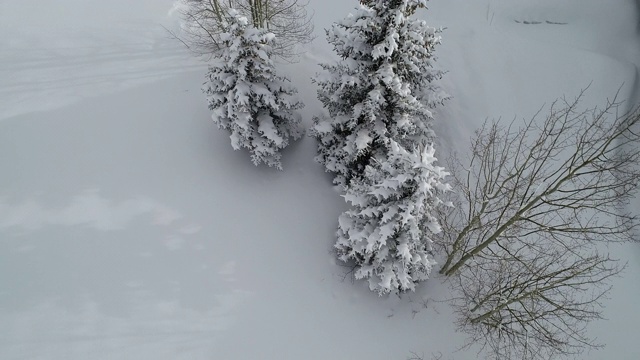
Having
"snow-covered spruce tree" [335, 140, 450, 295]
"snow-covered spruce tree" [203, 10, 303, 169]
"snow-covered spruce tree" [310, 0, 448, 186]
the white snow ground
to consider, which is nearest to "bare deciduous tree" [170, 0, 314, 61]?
the white snow ground

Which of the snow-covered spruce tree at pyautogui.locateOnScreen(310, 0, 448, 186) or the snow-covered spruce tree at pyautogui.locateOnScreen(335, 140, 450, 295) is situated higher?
the snow-covered spruce tree at pyautogui.locateOnScreen(310, 0, 448, 186)

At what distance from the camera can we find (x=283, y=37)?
58.3 ft

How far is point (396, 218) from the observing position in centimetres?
1062

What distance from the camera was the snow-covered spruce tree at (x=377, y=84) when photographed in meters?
10.4

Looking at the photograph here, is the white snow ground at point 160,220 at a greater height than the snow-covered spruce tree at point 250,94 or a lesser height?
lesser

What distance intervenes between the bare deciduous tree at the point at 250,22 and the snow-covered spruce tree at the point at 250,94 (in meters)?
4.20

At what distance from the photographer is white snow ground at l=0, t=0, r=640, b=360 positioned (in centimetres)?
1212

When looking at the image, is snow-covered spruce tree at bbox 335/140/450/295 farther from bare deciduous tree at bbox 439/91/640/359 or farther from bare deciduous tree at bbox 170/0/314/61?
bare deciduous tree at bbox 170/0/314/61

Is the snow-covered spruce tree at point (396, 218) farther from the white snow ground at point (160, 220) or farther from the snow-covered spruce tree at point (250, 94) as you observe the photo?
the snow-covered spruce tree at point (250, 94)

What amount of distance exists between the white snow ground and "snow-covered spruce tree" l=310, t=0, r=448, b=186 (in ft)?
10.1

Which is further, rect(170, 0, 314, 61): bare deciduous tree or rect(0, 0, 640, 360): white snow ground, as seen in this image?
rect(170, 0, 314, 61): bare deciduous tree

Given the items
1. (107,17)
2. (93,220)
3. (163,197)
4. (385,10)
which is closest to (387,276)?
(385,10)

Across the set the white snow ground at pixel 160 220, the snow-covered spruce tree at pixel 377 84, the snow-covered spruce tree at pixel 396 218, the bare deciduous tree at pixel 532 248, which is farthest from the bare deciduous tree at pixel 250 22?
the bare deciduous tree at pixel 532 248

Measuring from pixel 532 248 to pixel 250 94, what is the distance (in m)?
10.2
